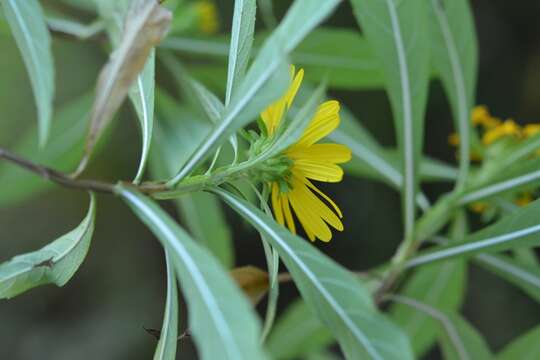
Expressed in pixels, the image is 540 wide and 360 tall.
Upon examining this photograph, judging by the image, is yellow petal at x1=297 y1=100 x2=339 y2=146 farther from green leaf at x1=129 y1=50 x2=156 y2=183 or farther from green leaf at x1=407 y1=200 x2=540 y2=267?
green leaf at x1=407 y1=200 x2=540 y2=267

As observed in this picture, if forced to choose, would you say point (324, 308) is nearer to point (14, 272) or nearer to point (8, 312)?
point (14, 272)

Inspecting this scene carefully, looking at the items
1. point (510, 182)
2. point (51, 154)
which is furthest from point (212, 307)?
point (51, 154)

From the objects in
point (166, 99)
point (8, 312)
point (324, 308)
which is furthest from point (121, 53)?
point (8, 312)

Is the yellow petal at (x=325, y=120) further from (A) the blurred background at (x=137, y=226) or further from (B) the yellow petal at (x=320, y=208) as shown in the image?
(A) the blurred background at (x=137, y=226)

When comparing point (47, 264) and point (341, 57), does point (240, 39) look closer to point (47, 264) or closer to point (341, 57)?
point (47, 264)

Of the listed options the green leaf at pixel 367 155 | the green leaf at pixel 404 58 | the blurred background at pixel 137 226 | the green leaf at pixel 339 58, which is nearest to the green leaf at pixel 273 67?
the green leaf at pixel 404 58

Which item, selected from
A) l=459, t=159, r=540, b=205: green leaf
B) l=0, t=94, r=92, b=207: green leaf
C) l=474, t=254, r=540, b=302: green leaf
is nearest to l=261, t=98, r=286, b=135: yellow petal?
l=459, t=159, r=540, b=205: green leaf
